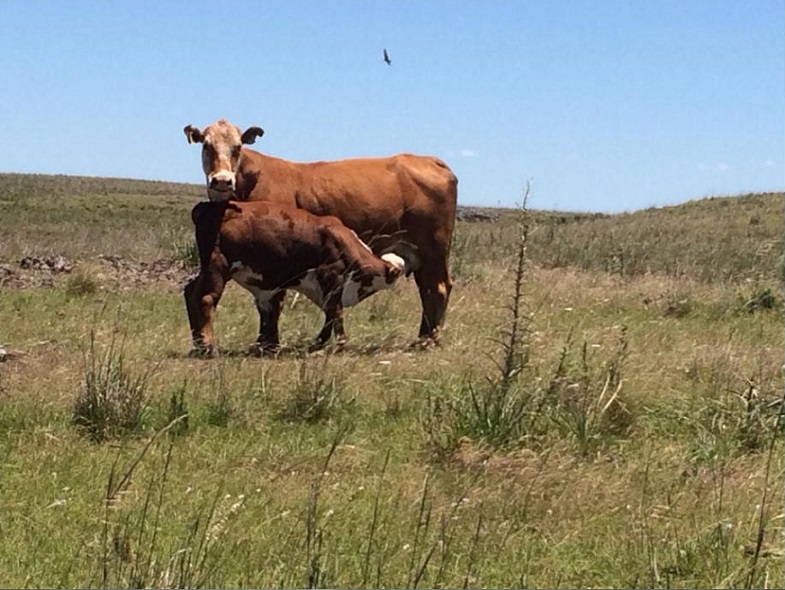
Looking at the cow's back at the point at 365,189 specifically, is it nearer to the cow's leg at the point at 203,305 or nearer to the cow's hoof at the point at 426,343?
the cow's leg at the point at 203,305

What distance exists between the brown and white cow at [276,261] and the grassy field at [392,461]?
0.43 m

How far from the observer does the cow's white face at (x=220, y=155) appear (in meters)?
9.03

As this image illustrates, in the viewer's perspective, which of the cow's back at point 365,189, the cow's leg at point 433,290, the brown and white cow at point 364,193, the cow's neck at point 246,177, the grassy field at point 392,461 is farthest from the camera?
the cow's leg at point 433,290

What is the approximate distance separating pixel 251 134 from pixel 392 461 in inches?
198

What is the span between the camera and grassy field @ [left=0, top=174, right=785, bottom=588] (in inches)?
158

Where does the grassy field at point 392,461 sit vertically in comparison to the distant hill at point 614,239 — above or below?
below

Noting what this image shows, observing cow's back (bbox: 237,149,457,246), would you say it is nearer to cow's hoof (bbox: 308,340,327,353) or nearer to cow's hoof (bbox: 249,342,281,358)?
cow's hoof (bbox: 308,340,327,353)

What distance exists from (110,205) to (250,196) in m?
43.9

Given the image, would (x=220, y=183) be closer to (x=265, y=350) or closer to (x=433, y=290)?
(x=265, y=350)

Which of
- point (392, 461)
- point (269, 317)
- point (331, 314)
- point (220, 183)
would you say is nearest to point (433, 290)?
point (331, 314)

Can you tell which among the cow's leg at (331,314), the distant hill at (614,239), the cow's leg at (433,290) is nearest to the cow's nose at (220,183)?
the cow's leg at (331,314)

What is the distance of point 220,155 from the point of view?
30.2 ft

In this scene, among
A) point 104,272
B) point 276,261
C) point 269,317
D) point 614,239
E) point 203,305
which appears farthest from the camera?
point 614,239

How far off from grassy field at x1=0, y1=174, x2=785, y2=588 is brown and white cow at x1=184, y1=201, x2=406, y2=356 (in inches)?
17.0
